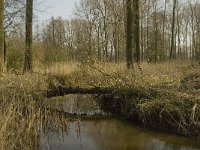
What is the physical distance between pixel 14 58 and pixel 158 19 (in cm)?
1987

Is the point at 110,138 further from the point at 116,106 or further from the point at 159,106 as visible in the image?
the point at 116,106

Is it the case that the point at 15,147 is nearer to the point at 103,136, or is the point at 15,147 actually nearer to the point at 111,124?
the point at 103,136

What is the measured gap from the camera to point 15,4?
1816cm

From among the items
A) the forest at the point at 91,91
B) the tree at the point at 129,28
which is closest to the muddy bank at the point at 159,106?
the forest at the point at 91,91

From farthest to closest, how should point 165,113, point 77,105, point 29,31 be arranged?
point 29,31, point 77,105, point 165,113

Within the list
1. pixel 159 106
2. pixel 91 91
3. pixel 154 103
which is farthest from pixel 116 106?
pixel 159 106

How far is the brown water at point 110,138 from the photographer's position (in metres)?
8.23

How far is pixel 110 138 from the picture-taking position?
9102 mm

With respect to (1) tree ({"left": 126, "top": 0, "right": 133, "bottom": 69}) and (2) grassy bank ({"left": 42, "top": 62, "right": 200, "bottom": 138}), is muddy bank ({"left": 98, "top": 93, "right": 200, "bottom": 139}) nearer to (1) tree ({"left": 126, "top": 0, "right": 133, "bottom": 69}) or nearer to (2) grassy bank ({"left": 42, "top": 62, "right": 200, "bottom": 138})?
(2) grassy bank ({"left": 42, "top": 62, "right": 200, "bottom": 138})

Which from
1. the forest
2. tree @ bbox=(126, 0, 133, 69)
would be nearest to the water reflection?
the forest

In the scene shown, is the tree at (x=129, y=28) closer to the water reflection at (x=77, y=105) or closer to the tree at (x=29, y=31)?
the water reflection at (x=77, y=105)

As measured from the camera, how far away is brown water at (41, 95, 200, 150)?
8.23 meters

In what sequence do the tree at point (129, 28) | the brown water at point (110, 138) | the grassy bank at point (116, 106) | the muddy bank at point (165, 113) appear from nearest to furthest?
the grassy bank at point (116, 106) → the brown water at point (110, 138) → the muddy bank at point (165, 113) → the tree at point (129, 28)

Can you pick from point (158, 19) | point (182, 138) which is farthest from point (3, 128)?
point (158, 19)
